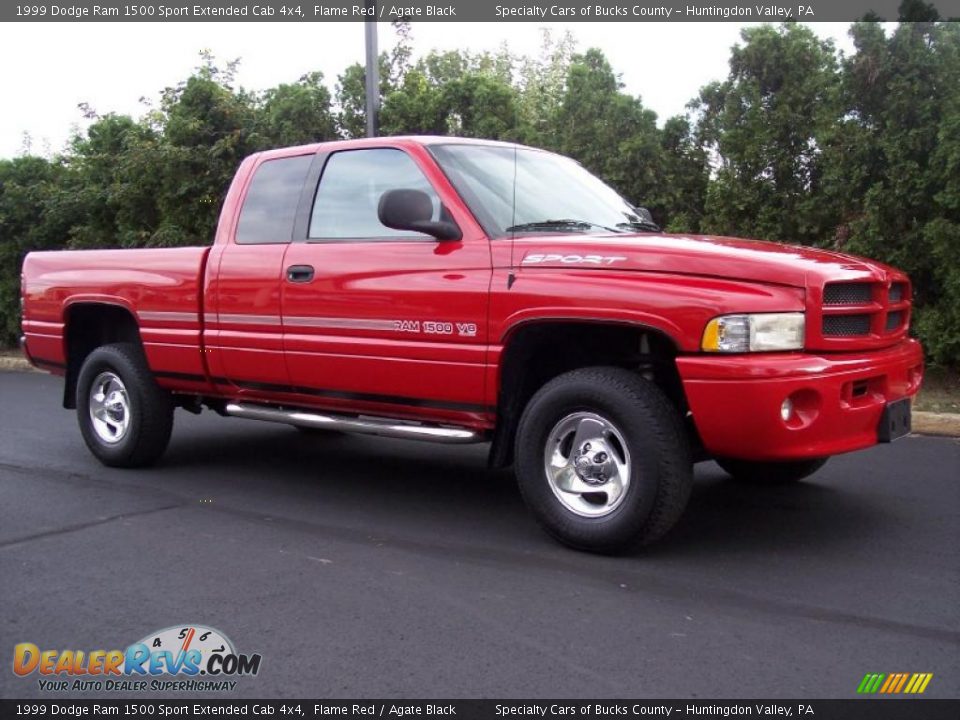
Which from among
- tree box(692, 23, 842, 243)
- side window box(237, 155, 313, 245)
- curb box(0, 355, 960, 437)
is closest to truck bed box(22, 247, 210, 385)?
side window box(237, 155, 313, 245)

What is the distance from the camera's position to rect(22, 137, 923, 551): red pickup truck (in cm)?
420

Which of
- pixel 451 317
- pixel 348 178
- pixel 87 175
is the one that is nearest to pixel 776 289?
pixel 451 317

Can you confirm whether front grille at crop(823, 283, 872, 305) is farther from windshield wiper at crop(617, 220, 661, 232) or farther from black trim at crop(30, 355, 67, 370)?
black trim at crop(30, 355, 67, 370)

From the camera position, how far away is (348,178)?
566cm

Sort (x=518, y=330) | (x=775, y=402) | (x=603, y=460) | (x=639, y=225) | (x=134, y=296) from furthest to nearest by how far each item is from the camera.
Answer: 1. (x=134, y=296)
2. (x=639, y=225)
3. (x=518, y=330)
4. (x=603, y=460)
5. (x=775, y=402)

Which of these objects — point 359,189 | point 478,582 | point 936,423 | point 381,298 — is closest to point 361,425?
point 381,298

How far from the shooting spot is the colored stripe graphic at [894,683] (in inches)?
126

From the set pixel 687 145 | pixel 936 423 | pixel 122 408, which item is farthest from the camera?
pixel 687 145

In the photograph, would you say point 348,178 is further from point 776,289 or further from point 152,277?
point 776,289

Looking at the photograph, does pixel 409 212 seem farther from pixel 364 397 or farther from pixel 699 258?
pixel 699 258

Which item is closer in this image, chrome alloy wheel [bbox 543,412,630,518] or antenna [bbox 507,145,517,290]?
chrome alloy wheel [bbox 543,412,630,518]

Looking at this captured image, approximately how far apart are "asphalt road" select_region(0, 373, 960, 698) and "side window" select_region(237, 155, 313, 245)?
1.56m

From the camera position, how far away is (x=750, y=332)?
4141 millimetres

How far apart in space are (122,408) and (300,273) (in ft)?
6.70
